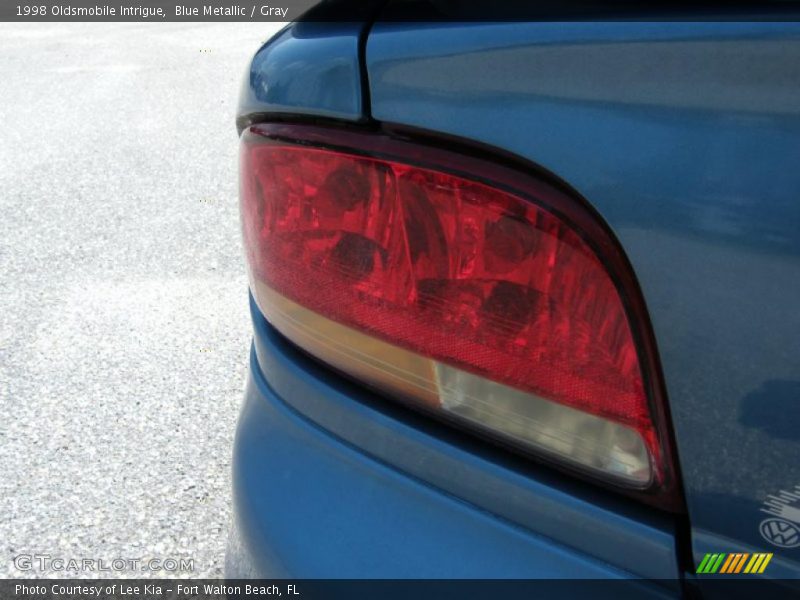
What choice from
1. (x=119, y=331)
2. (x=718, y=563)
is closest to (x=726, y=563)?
(x=718, y=563)

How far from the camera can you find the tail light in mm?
855

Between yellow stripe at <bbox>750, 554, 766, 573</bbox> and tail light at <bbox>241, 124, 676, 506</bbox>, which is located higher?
tail light at <bbox>241, 124, 676, 506</bbox>

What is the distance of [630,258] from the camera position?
808 millimetres

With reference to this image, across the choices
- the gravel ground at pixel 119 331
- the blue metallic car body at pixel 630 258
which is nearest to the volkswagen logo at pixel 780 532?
the blue metallic car body at pixel 630 258

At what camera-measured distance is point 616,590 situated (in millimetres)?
872

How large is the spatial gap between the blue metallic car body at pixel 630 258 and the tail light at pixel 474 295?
28mm

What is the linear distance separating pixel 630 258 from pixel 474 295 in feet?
0.57

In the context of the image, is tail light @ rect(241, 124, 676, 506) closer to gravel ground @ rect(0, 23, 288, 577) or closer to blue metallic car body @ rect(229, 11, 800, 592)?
blue metallic car body @ rect(229, 11, 800, 592)

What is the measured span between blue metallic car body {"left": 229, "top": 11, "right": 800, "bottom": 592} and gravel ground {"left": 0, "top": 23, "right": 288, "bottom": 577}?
4.24 feet

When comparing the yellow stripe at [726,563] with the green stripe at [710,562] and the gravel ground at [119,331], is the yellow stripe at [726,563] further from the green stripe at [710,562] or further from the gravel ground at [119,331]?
the gravel ground at [119,331]

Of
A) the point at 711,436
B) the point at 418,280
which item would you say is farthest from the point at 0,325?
the point at 711,436

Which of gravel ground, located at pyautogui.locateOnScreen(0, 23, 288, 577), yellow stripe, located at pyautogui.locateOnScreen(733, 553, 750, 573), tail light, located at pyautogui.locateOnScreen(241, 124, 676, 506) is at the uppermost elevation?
tail light, located at pyautogui.locateOnScreen(241, 124, 676, 506)

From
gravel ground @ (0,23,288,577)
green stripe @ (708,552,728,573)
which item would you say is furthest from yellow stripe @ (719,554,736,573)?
gravel ground @ (0,23,288,577)

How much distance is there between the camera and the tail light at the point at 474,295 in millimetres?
855
